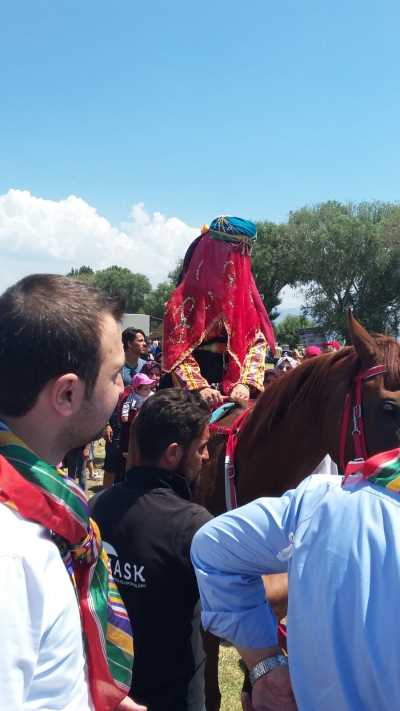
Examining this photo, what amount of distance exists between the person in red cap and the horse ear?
4.11 feet

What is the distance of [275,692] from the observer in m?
1.37

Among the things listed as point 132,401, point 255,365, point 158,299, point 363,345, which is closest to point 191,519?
point 363,345

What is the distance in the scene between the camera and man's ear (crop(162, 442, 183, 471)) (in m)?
2.05

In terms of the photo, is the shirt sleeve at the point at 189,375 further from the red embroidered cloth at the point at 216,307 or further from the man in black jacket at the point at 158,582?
the man in black jacket at the point at 158,582

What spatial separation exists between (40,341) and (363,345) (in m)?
1.96

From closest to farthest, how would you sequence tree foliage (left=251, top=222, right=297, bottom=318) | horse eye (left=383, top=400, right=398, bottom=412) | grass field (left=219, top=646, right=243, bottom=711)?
1. horse eye (left=383, top=400, right=398, bottom=412)
2. grass field (left=219, top=646, right=243, bottom=711)
3. tree foliage (left=251, top=222, right=297, bottom=318)

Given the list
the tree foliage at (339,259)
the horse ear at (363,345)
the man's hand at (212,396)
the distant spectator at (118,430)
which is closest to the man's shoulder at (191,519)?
the horse ear at (363,345)

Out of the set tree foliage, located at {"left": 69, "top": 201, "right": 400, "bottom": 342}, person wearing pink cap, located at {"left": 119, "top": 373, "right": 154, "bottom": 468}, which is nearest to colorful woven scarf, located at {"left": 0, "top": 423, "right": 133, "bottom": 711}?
person wearing pink cap, located at {"left": 119, "top": 373, "right": 154, "bottom": 468}

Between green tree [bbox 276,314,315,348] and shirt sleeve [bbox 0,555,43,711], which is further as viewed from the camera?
green tree [bbox 276,314,315,348]

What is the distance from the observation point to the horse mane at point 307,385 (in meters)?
2.70

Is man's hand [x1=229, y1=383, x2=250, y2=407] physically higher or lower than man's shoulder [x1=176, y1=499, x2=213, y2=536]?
higher

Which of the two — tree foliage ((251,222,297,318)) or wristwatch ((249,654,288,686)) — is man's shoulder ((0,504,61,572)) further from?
tree foliage ((251,222,297,318))

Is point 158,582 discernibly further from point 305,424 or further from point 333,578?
point 305,424

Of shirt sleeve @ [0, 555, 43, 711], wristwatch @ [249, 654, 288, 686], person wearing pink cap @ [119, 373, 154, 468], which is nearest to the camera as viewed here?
shirt sleeve @ [0, 555, 43, 711]
